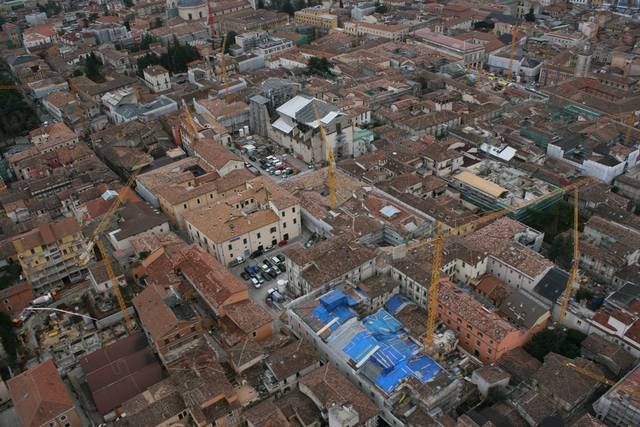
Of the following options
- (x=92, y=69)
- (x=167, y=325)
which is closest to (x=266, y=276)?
(x=167, y=325)

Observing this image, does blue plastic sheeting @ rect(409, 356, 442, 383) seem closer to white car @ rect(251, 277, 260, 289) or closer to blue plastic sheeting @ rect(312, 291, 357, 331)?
blue plastic sheeting @ rect(312, 291, 357, 331)

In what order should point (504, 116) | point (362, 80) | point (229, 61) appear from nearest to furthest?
point (504, 116)
point (362, 80)
point (229, 61)

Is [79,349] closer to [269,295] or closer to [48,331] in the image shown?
[48,331]

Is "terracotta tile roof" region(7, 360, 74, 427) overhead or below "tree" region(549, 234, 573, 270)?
overhead

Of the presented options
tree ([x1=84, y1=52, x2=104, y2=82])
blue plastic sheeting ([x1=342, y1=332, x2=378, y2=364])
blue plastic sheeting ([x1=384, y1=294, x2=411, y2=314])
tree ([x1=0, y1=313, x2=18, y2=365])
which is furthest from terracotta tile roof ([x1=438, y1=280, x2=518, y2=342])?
tree ([x1=84, y1=52, x2=104, y2=82])

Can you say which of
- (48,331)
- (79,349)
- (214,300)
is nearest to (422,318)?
(214,300)

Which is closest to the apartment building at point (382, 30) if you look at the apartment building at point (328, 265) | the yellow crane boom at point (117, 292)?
the apartment building at point (328, 265)

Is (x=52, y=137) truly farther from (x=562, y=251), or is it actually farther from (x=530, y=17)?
(x=530, y=17)
